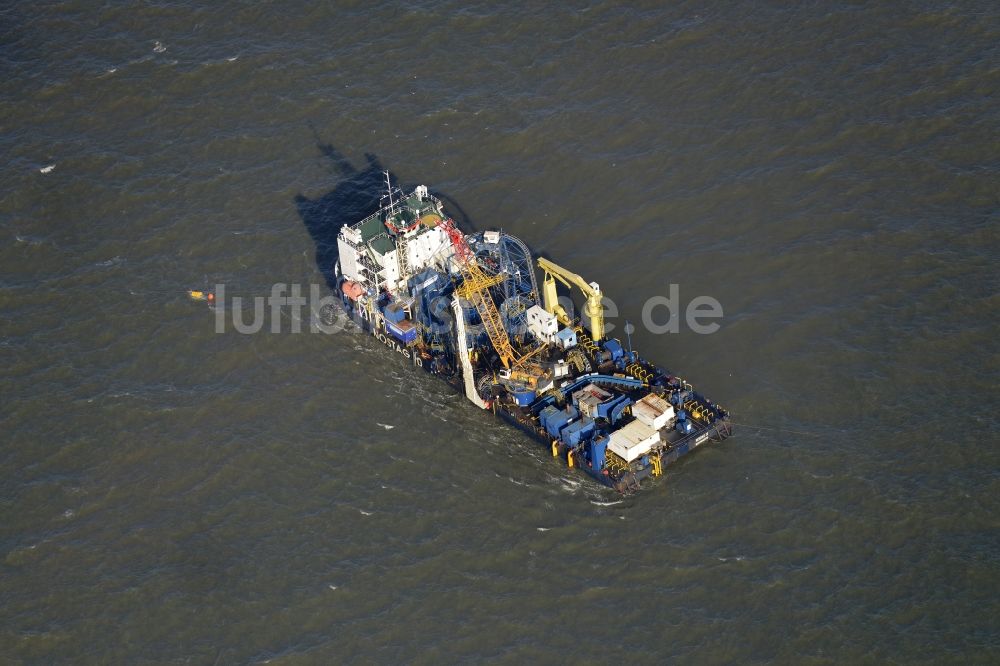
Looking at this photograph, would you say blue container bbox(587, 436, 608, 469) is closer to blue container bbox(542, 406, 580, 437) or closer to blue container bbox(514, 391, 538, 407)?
blue container bbox(542, 406, 580, 437)

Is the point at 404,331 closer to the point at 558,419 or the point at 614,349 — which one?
the point at 558,419

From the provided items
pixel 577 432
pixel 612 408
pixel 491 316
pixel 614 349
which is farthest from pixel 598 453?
pixel 491 316

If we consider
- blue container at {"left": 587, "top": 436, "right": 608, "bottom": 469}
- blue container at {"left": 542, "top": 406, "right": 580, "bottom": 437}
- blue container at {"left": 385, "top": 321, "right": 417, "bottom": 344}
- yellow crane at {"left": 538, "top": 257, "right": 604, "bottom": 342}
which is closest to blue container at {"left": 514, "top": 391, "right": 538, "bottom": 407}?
blue container at {"left": 542, "top": 406, "right": 580, "bottom": 437}

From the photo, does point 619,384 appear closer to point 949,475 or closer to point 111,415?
point 949,475

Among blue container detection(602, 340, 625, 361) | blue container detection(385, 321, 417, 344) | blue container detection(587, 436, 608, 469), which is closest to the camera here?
blue container detection(587, 436, 608, 469)

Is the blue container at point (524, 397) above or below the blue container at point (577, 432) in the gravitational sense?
above

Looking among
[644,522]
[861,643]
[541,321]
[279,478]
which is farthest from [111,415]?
[861,643]

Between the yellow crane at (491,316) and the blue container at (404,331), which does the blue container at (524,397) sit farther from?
the blue container at (404,331)

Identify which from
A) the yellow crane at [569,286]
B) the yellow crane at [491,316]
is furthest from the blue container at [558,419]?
the yellow crane at [569,286]
